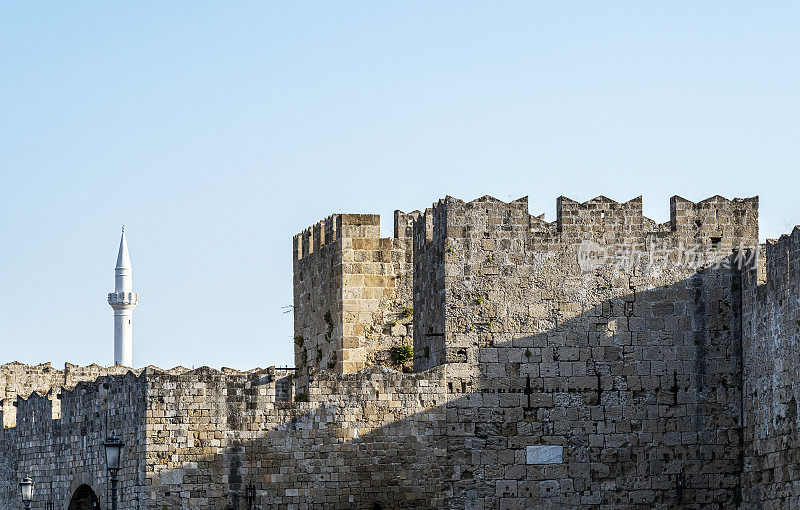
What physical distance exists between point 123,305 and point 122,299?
52 cm

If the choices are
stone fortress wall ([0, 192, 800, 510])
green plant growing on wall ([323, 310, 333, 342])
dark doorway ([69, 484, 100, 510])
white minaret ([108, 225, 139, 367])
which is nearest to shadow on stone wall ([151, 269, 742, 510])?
stone fortress wall ([0, 192, 800, 510])

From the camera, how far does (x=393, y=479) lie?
2902cm

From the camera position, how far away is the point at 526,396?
95.6 feet

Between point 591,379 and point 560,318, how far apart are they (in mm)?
1163

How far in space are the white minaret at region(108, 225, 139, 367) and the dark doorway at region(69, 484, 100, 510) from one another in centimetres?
3707

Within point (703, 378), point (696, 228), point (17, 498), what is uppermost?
point (696, 228)

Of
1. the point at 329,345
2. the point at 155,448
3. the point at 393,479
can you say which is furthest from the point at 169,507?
the point at 329,345

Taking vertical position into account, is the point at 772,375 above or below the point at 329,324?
below

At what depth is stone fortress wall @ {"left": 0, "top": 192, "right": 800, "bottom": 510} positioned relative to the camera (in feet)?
94.6

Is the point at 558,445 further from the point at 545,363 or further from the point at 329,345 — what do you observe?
the point at 329,345

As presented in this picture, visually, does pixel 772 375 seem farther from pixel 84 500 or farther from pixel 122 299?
pixel 122 299

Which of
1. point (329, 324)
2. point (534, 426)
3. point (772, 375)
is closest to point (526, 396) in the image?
point (534, 426)

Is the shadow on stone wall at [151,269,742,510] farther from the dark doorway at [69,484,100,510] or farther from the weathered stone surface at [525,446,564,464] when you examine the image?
the dark doorway at [69,484,100,510]

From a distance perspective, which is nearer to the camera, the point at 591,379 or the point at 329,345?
the point at 591,379
